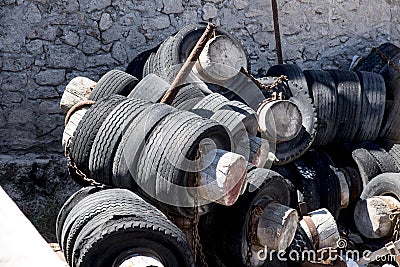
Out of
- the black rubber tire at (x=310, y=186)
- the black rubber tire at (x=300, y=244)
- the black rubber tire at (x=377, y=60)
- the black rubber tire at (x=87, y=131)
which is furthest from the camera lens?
the black rubber tire at (x=377, y=60)

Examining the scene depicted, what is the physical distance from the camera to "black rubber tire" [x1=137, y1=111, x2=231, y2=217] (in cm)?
414

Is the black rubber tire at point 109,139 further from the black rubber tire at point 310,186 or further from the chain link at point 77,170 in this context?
the black rubber tire at point 310,186

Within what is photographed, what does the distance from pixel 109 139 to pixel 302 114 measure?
2204mm

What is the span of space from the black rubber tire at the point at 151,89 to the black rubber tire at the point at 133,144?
1.61 feet

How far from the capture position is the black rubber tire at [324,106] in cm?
626

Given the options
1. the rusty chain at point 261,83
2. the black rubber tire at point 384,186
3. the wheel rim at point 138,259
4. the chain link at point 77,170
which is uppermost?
the rusty chain at point 261,83

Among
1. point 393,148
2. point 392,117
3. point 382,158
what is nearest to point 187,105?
point 382,158

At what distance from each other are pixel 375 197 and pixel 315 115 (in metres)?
0.89

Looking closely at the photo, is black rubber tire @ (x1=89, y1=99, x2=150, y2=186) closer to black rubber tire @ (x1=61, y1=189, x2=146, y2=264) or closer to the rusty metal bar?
black rubber tire @ (x1=61, y1=189, x2=146, y2=264)

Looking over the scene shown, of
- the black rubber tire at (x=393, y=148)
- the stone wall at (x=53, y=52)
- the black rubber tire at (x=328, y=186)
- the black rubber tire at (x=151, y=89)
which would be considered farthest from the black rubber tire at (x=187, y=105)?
the black rubber tire at (x=393, y=148)

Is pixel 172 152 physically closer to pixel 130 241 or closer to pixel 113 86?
pixel 130 241

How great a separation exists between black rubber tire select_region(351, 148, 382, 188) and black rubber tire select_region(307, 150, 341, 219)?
36 centimetres

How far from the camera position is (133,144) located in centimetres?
436

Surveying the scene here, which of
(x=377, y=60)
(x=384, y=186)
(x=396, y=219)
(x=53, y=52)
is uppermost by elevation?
(x=53, y=52)
